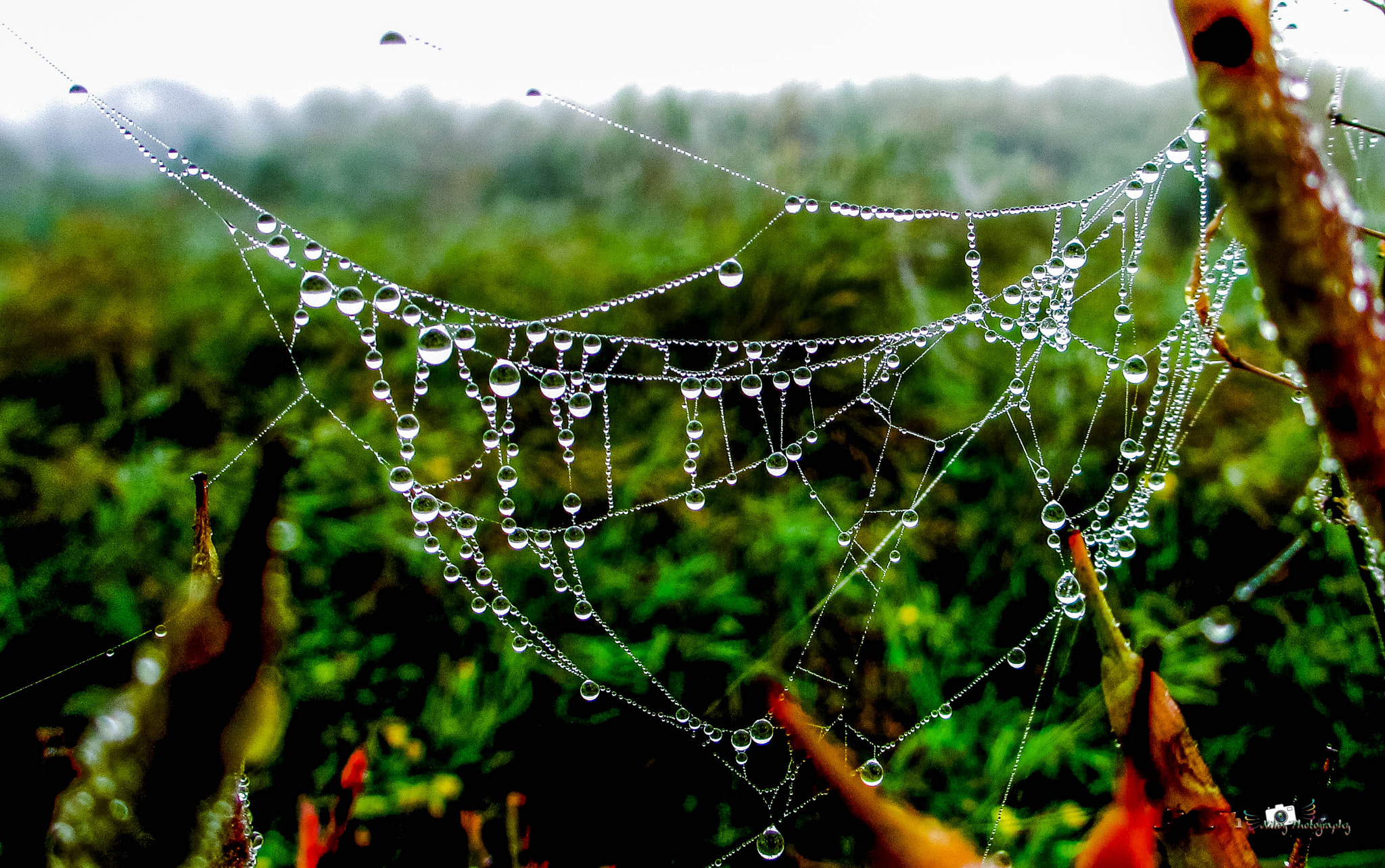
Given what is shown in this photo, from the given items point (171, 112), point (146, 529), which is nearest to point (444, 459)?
point (146, 529)

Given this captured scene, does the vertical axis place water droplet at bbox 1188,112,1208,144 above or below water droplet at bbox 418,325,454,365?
above

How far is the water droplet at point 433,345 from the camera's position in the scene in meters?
0.53

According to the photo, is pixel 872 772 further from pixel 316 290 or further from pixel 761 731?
pixel 316 290

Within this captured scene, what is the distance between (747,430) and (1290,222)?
2.22ft

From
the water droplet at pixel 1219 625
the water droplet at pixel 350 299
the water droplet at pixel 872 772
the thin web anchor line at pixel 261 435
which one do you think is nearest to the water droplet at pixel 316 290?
the water droplet at pixel 350 299

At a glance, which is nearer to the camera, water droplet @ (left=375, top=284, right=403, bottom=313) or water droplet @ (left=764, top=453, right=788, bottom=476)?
water droplet @ (left=375, top=284, right=403, bottom=313)

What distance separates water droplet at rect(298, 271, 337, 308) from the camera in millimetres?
509

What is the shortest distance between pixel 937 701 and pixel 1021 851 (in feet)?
0.41

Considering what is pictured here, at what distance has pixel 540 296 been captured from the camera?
0.96 m

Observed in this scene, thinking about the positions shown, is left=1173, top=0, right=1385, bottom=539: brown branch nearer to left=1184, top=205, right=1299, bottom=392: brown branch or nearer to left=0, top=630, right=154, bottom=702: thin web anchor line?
left=1184, top=205, right=1299, bottom=392: brown branch

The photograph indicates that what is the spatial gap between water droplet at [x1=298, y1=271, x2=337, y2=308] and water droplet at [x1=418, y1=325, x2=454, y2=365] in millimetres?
68

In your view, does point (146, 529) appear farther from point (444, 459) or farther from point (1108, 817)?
point (1108, 817)

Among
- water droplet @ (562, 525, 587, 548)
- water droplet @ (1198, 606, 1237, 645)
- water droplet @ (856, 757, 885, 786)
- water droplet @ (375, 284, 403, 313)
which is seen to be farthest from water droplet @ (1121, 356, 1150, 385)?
water droplet @ (375, 284, 403, 313)

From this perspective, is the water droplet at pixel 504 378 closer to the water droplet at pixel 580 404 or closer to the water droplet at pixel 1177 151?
the water droplet at pixel 580 404
